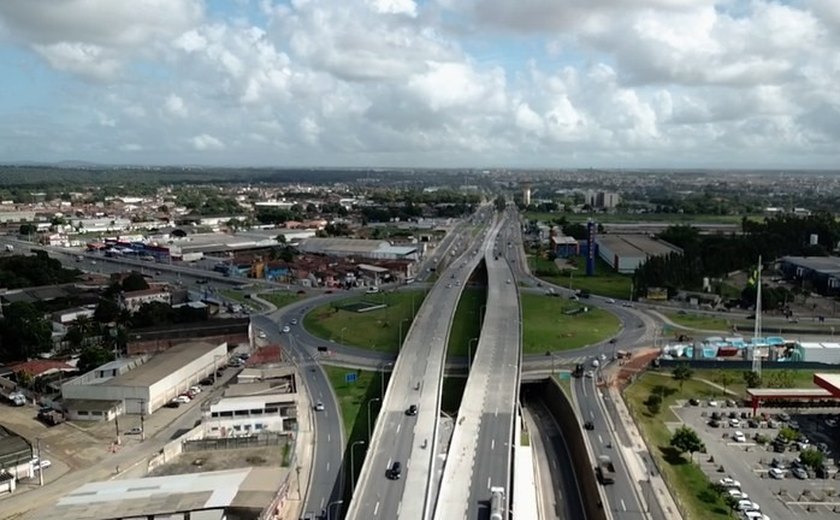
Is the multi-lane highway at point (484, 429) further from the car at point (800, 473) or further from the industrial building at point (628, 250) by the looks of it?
the industrial building at point (628, 250)

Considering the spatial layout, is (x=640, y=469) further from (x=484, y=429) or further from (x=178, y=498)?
(x=178, y=498)

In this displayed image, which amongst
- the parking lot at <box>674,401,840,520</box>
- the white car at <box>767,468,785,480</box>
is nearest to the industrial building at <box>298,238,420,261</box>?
the parking lot at <box>674,401,840,520</box>

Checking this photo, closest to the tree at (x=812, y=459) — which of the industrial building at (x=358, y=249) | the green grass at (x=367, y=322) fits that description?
the green grass at (x=367, y=322)

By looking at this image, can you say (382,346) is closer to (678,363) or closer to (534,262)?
(678,363)

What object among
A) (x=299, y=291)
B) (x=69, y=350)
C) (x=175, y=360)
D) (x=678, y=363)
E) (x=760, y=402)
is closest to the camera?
(x=760, y=402)

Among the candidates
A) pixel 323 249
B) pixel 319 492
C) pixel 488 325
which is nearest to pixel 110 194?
pixel 323 249

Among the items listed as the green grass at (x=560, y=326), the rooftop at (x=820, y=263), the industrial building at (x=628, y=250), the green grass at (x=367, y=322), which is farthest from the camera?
the industrial building at (x=628, y=250)

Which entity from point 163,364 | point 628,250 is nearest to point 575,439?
point 163,364
